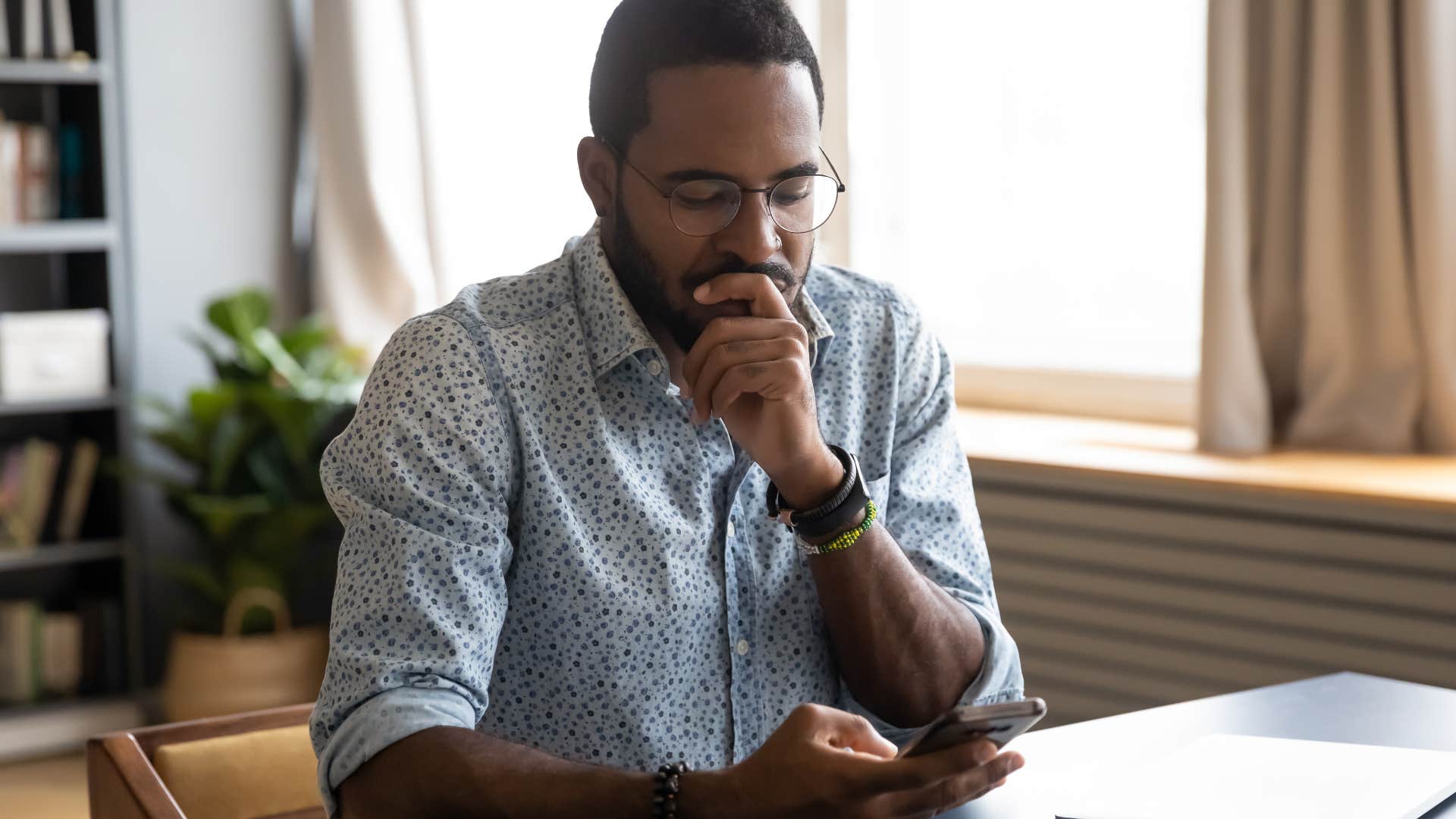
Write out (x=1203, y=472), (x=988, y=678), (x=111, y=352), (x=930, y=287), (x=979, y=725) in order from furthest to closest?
1. (x=111, y=352)
2. (x=930, y=287)
3. (x=1203, y=472)
4. (x=988, y=678)
5. (x=979, y=725)

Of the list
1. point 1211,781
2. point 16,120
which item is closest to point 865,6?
point 16,120

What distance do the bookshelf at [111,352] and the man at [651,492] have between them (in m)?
2.55

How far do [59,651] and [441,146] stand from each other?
159cm

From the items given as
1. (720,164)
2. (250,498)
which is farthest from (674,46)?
(250,498)

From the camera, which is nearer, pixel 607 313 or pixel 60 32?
pixel 607 313

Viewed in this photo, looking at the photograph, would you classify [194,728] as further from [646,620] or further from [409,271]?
[409,271]

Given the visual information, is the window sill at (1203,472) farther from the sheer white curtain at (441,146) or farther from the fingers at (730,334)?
the sheer white curtain at (441,146)

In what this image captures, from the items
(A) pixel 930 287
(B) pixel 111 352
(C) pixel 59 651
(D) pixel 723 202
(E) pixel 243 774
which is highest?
(D) pixel 723 202

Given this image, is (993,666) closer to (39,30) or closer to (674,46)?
(674,46)

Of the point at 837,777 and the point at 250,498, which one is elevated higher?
the point at 837,777

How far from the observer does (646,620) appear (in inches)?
56.1

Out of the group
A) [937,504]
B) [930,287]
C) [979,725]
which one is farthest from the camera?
[930,287]

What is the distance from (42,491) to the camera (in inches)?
146

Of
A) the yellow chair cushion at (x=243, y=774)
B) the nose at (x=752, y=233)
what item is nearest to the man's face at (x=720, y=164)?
the nose at (x=752, y=233)
